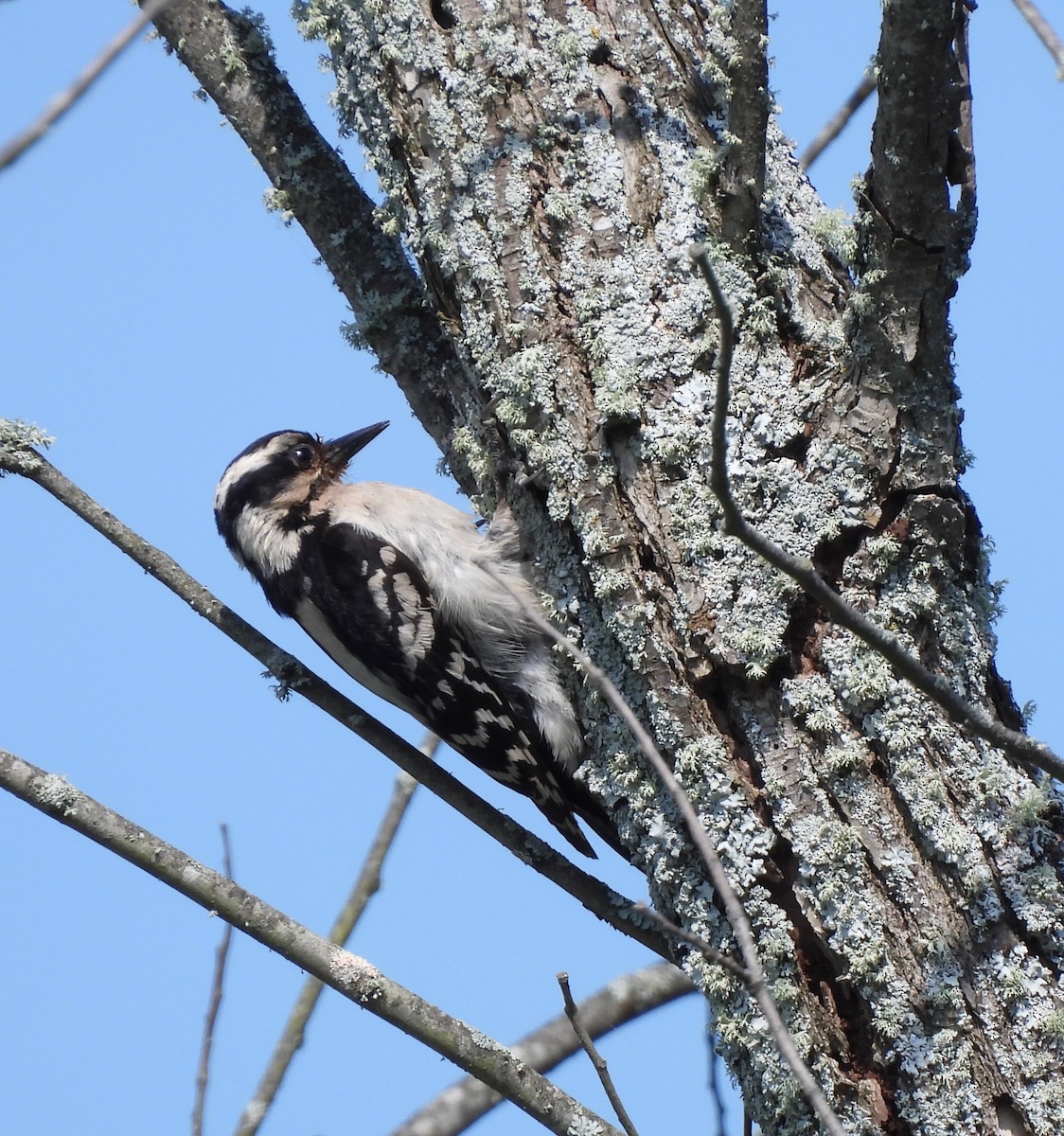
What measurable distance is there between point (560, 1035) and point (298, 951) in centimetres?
197

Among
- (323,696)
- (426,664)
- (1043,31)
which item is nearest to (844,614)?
(1043,31)

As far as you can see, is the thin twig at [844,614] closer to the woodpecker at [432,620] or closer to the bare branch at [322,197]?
the bare branch at [322,197]

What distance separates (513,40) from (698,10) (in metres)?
0.39

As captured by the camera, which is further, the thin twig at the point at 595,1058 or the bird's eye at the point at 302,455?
the bird's eye at the point at 302,455

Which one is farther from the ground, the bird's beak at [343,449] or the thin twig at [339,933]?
the bird's beak at [343,449]

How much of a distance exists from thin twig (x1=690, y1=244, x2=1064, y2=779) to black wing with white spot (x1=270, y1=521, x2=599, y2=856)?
2055mm

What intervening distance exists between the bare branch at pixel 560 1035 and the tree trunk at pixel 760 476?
1.65m

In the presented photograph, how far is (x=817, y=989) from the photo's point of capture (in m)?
2.11

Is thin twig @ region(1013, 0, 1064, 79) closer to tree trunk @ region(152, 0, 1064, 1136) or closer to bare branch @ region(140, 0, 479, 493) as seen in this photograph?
tree trunk @ region(152, 0, 1064, 1136)

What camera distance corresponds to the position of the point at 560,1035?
3900 millimetres

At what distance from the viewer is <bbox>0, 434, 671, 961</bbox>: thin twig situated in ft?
8.67

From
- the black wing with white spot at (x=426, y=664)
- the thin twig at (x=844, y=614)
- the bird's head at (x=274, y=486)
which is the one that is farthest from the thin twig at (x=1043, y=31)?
the bird's head at (x=274, y=486)

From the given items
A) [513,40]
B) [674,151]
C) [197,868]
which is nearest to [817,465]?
[674,151]

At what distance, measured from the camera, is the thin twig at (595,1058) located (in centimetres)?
209
